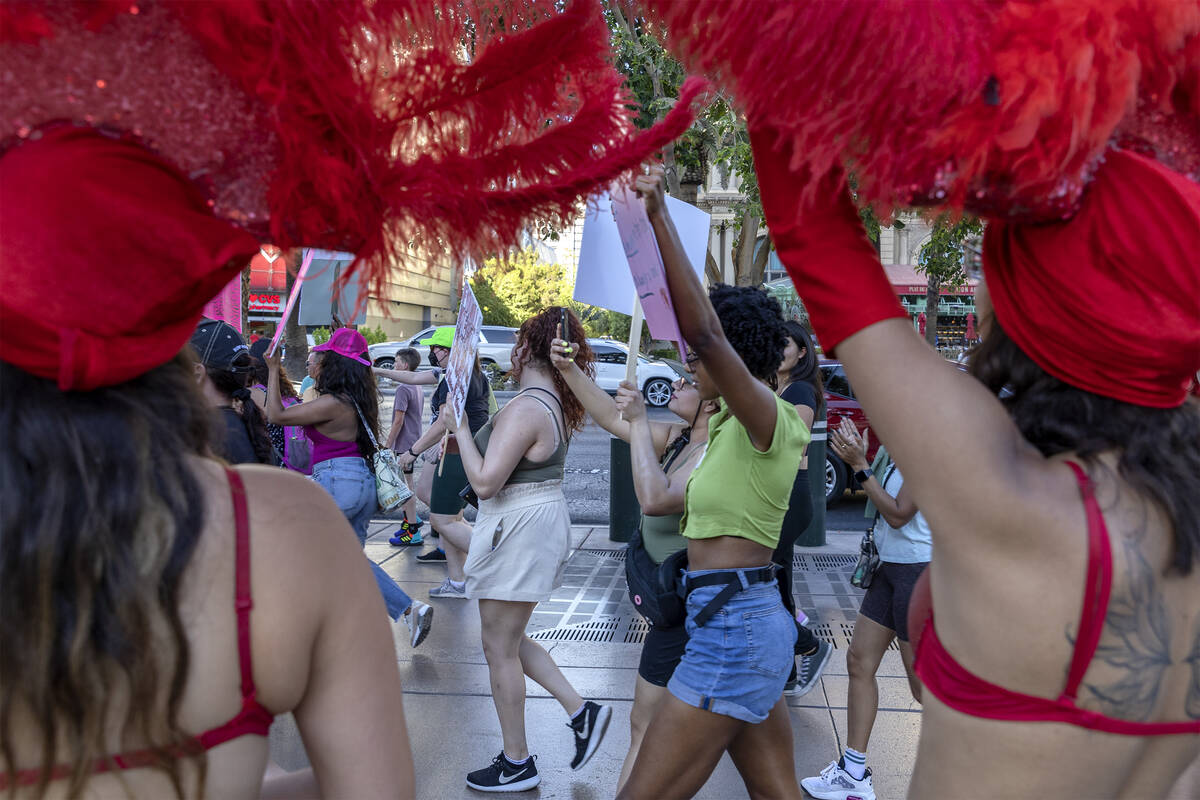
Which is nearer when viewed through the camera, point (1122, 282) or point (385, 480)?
point (1122, 282)

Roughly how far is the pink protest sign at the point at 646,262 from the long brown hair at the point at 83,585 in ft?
4.02

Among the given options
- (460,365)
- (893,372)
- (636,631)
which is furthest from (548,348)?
(893,372)

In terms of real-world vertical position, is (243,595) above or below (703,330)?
below

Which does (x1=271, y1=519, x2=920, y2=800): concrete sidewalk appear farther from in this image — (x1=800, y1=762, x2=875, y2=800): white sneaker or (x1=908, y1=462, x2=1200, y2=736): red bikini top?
(x1=908, y1=462, x2=1200, y2=736): red bikini top

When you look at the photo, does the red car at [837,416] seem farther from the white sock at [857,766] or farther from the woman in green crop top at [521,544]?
the white sock at [857,766]

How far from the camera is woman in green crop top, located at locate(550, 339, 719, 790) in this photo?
332cm

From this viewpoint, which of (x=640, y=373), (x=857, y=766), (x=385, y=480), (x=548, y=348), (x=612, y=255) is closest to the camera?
(x=612, y=255)

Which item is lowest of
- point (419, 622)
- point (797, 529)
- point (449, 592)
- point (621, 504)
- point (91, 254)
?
point (449, 592)

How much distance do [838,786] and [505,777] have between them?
144 cm

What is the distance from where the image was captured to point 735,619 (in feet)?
9.32

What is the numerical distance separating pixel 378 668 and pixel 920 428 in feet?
2.82

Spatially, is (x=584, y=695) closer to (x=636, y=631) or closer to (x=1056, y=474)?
(x=636, y=631)

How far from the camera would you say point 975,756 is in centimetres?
140

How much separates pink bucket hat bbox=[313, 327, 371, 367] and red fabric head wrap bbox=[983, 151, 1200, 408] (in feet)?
15.3
